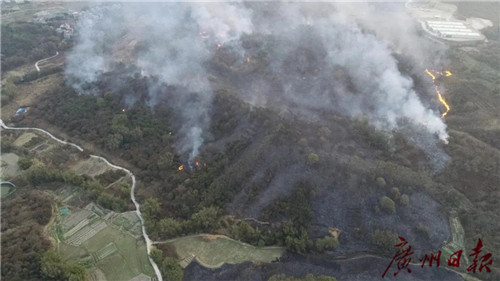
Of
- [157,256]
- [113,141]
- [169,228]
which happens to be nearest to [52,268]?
[157,256]

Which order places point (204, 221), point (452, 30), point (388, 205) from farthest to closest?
point (452, 30), point (204, 221), point (388, 205)

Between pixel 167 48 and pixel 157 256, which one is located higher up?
pixel 167 48

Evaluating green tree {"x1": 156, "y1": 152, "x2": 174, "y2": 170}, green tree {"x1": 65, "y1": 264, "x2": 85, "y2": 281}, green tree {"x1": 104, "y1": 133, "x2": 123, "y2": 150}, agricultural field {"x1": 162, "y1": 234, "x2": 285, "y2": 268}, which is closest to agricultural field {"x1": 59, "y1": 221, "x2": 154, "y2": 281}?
green tree {"x1": 65, "y1": 264, "x2": 85, "y2": 281}

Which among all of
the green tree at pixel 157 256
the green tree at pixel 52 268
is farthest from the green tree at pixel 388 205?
the green tree at pixel 52 268

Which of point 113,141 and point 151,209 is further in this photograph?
point 113,141

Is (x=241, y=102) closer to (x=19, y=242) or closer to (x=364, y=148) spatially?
(x=364, y=148)

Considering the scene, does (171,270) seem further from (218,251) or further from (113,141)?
(113,141)
